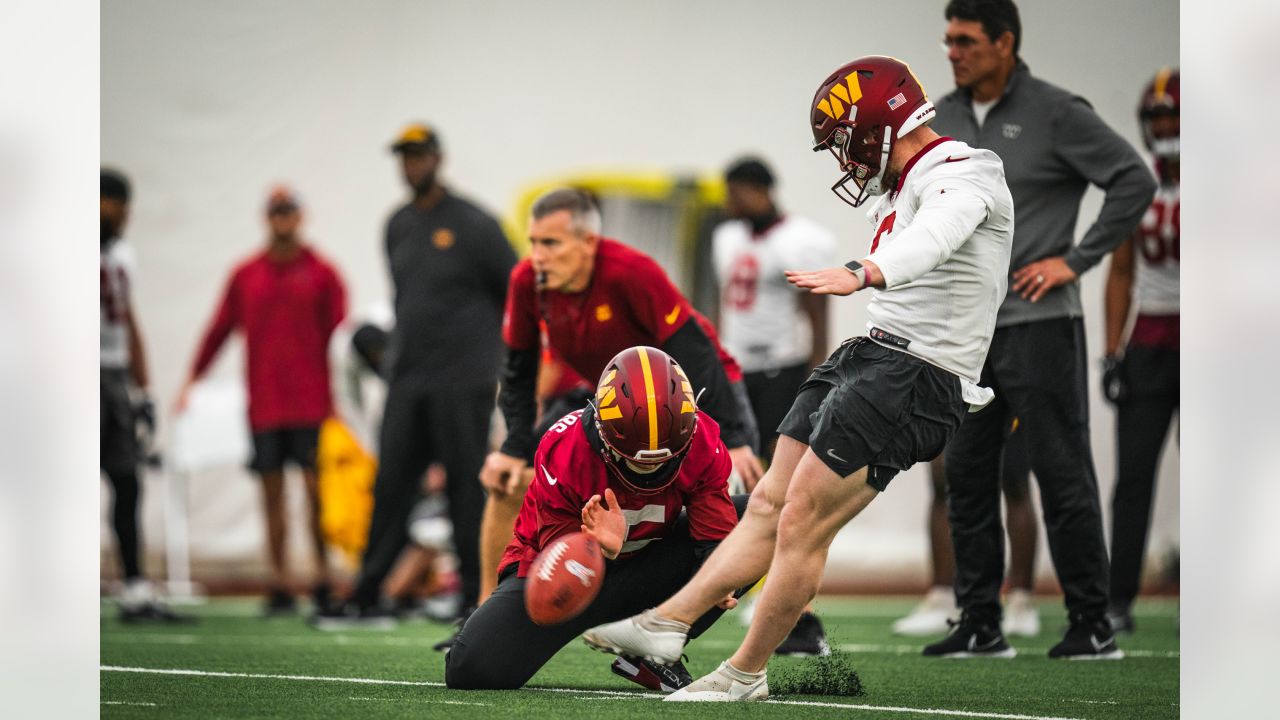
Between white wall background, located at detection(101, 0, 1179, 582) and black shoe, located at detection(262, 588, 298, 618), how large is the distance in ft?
6.46

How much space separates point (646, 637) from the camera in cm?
402

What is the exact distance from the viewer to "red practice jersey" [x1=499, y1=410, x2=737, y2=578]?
13.3ft

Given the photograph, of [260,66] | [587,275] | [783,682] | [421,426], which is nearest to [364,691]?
[783,682]

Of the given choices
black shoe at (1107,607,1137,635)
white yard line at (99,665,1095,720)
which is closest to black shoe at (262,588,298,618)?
white yard line at (99,665,1095,720)

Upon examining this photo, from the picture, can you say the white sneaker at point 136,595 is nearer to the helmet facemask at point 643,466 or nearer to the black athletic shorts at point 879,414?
the helmet facemask at point 643,466

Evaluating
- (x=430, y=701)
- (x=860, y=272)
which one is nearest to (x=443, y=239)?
(x=430, y=701)

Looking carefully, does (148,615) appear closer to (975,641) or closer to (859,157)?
(975,641)

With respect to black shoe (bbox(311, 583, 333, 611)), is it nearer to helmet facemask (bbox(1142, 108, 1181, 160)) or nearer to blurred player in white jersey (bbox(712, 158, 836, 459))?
blurred player in white jersey (bbox(712, 158, 836, 459))

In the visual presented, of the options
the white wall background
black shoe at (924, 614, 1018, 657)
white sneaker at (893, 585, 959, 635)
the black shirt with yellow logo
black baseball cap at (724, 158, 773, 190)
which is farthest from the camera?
the white wall background

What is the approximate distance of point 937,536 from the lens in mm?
6406

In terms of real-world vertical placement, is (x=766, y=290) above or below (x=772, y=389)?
above

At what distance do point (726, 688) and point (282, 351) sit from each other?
448 cm

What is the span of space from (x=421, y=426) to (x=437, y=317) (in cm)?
45

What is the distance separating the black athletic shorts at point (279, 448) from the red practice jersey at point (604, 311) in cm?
296
